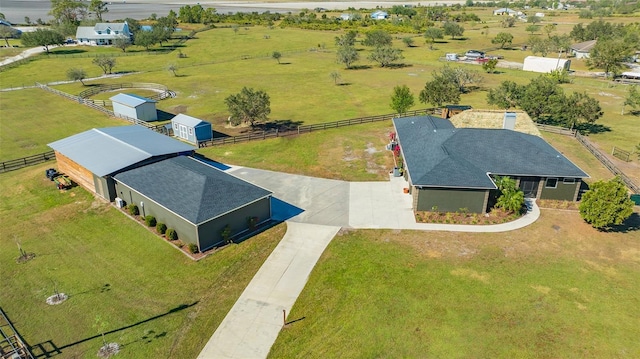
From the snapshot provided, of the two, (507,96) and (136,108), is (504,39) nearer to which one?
(507,96)

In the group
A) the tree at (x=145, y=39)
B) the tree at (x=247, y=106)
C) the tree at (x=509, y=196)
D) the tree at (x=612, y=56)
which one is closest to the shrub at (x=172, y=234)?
the tree at (x=247, y=106)

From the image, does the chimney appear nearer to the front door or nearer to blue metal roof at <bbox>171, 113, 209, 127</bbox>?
the front door

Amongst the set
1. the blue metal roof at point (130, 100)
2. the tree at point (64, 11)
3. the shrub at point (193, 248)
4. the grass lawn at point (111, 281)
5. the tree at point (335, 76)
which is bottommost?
the grass lawn at point (111, 281)

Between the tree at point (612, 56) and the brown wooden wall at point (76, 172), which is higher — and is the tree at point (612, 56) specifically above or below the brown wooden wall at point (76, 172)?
above

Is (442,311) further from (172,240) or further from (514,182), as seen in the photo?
(172,240)

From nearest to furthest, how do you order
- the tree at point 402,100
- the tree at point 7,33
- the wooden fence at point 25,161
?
the wooden fence at point 25,161, the tree at point 402,100, the tree at point 7,33

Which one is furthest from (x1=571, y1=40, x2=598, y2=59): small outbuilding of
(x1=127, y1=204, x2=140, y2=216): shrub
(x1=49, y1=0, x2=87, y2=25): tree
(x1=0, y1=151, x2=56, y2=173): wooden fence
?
(x1=49, y1=0, x2=87, y2=25): tree

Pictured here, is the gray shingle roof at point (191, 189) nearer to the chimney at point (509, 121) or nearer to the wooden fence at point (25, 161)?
the wooden fence at point (25, 161)

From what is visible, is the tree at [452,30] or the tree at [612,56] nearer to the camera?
the tree at [612,56]
